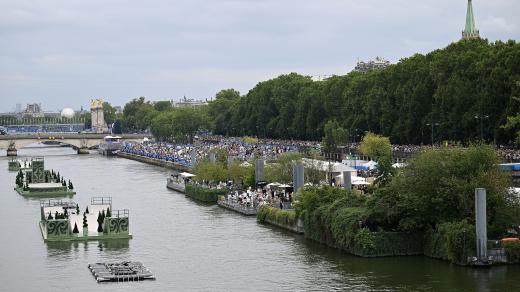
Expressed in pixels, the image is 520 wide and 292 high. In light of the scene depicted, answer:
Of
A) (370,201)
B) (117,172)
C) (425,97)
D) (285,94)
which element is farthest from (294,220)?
(285,94)

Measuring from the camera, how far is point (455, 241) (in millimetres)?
39562

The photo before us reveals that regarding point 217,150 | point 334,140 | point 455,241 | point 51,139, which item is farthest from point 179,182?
point 51,139

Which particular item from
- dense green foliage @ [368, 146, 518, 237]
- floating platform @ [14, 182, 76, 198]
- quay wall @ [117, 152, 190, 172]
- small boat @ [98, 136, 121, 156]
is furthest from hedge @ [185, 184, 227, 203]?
small boat @ [98, 136, 121, 156]

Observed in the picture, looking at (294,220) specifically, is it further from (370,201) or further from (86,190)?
(86,190)

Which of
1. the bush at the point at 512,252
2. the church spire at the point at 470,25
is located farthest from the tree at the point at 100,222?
the church spire at the point at 470,25

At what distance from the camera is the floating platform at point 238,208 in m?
58.9

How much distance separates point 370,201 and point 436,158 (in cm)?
323

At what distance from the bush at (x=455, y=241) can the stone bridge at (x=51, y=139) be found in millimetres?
119630

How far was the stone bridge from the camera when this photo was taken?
15425 cm

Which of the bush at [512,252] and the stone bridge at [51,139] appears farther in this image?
the stone bridge at [51,139]

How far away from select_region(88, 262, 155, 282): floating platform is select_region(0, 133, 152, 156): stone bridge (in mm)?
115645

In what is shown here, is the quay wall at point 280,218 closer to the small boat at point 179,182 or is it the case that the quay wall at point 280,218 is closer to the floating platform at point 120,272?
the floating platform at point 120,272

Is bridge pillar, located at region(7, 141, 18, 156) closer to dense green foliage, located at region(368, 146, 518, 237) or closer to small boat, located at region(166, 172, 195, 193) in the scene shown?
small boat, located at region(166, 172, 195, 193)

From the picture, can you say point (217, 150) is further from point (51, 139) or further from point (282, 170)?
point (51, 139)
